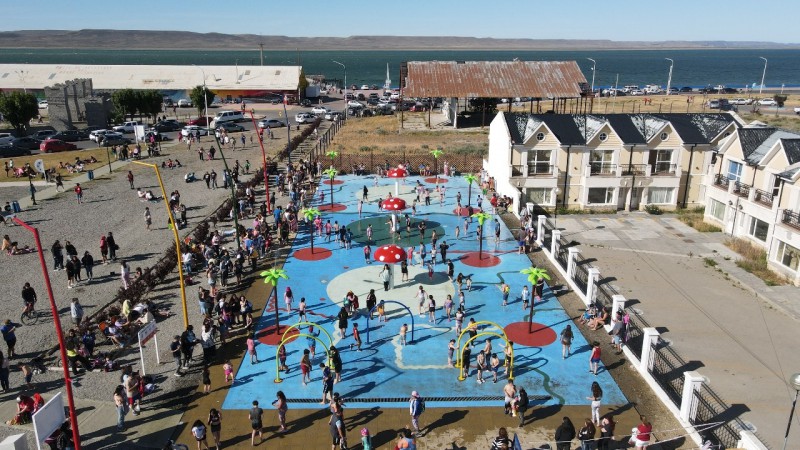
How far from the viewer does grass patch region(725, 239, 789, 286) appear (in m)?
31.7

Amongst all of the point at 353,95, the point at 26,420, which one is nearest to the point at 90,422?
the point at 26,420

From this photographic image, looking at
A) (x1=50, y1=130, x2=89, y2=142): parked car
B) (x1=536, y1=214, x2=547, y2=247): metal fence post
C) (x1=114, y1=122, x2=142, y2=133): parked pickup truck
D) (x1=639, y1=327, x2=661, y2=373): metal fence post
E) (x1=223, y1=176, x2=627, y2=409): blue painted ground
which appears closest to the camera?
(x1=223, y1=176, x2=627, y2=409): blue painted ground

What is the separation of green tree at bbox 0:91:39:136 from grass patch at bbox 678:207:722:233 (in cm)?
7377

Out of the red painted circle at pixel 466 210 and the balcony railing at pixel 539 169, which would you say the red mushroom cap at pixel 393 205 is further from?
the balcony railing at pixel 539 169

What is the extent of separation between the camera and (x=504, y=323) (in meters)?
27.1

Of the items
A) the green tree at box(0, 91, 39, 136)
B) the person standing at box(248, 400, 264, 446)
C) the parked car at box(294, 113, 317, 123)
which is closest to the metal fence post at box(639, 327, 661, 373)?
the person standing at box(248, 400, 264, 446)

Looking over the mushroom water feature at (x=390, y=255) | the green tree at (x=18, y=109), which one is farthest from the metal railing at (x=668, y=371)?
the green tree at (x=18, y=109)

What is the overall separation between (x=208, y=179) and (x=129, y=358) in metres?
28.1

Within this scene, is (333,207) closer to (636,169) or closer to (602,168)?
(602,168)

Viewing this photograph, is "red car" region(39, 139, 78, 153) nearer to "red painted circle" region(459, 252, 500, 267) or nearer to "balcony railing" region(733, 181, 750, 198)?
"red painted circle" region(459, 252, 500, 267)

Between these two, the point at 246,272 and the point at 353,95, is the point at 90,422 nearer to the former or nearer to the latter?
the point at 246,272

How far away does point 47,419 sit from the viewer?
16484 millimetres

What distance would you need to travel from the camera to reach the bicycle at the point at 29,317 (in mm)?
26703

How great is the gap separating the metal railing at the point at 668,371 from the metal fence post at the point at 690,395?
31.0 inches
